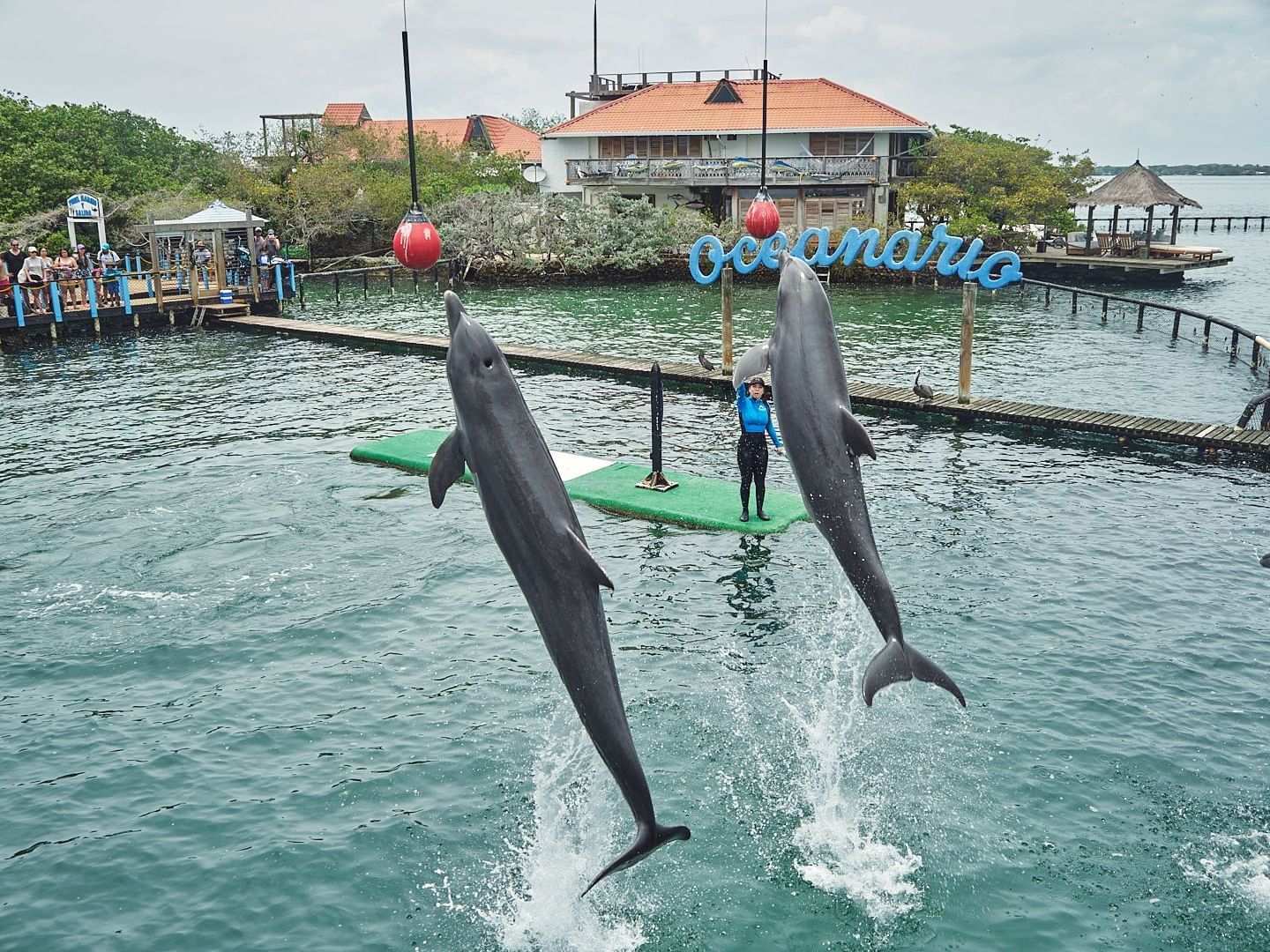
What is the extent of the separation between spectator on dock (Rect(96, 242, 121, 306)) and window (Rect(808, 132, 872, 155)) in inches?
1368

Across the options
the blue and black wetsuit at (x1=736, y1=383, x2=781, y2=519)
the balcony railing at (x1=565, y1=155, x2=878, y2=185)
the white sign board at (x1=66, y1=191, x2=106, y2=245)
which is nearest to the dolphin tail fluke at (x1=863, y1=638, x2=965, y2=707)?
the blue and black wetsuit at (x1=736, y1=383, x2=781, y2=519)

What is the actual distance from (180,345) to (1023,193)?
37308 millimetres

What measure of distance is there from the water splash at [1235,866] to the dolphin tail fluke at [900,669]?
2959mm

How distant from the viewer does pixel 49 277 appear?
3266 centimetres

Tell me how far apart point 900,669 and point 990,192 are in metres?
50.4

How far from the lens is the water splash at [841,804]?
8.01 meters

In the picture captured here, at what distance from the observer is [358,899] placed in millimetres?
7988

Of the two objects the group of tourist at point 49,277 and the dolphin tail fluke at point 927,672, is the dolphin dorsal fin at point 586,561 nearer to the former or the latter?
the dolphin tail fluke at point 927,672

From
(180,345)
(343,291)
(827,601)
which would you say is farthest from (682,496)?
(343,291)

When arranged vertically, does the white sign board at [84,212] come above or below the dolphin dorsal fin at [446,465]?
above

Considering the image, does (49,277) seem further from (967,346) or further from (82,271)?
(967,346)

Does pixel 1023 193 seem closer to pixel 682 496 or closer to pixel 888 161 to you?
pixel 888 161

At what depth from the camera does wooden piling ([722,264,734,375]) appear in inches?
984

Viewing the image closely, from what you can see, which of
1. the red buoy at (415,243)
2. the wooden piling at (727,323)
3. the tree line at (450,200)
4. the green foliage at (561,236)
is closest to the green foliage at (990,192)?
the tree line at (450,200)
